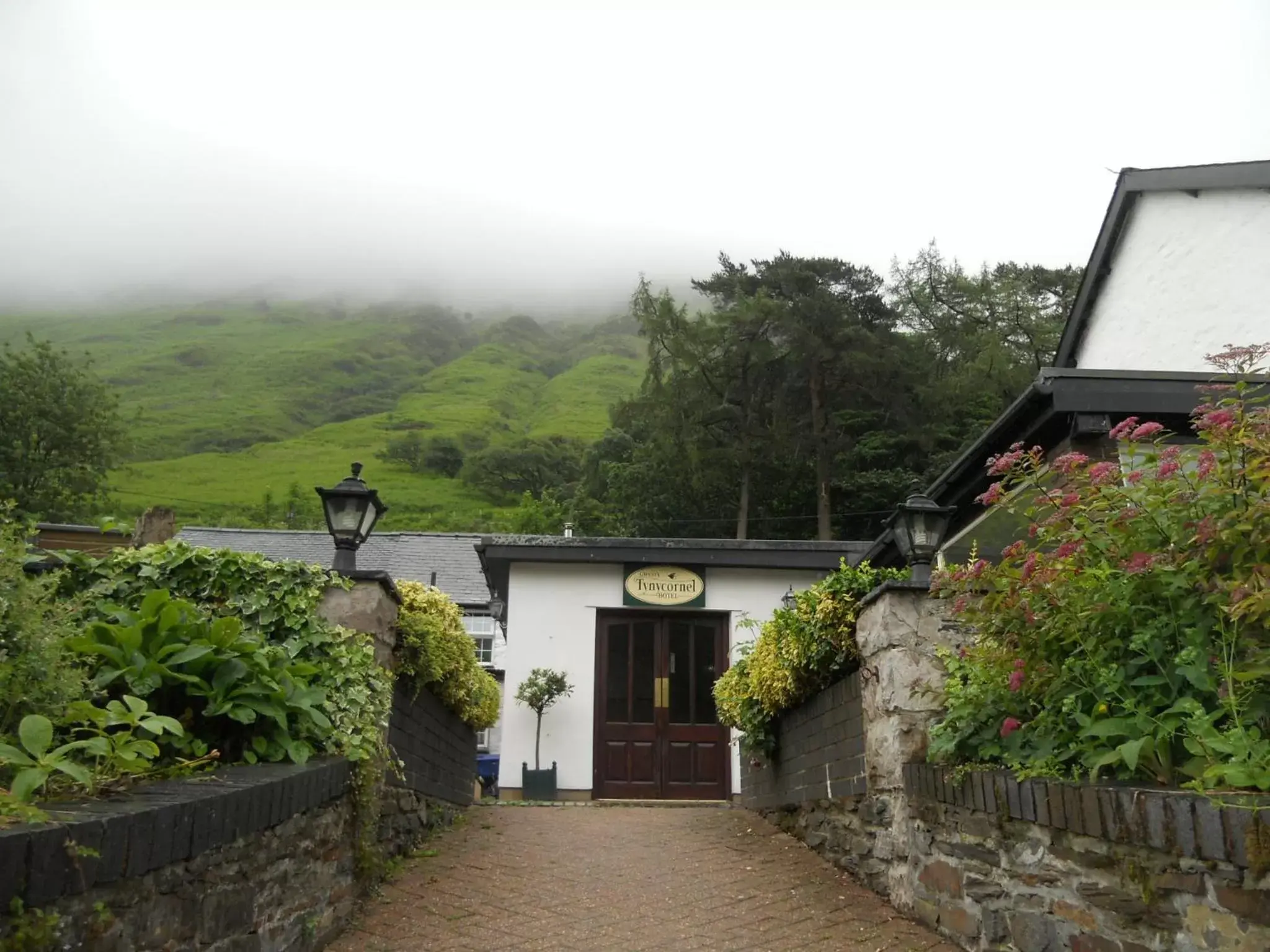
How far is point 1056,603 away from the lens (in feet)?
12.1

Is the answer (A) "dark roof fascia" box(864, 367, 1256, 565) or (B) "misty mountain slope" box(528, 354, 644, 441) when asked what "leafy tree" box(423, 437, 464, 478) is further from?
(A) "dark roof fascia" box(864, 367, 1256, 565)

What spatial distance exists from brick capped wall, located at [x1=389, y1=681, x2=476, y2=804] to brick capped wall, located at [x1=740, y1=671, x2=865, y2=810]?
8.90 feet

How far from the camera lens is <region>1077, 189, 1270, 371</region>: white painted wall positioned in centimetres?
967

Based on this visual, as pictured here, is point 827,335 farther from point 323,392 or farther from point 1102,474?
point 323,392

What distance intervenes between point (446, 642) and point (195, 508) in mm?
56825

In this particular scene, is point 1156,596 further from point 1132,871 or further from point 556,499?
point 556,499

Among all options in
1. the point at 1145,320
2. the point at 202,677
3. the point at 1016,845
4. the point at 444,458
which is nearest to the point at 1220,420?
the point at 1016,845

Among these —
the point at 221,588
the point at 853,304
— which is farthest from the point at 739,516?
the point at 221,588

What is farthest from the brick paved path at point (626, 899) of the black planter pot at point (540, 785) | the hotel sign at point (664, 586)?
the hotel sign at point (664, 586)

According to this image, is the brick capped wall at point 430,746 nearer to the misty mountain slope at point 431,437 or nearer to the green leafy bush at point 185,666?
the green leafy bush at point 185,666

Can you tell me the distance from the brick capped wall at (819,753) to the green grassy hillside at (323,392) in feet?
129

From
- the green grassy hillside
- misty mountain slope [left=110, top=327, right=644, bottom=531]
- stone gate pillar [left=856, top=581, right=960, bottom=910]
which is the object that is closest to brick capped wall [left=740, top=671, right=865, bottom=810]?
stone gate pillar [left=856, top=581, right=960, bottom=910]

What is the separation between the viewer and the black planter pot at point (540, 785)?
12.3m

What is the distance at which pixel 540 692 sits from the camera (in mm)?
12375
